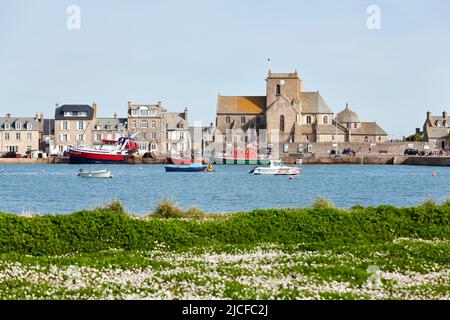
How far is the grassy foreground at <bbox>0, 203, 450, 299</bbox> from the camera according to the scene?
1558 centimetres

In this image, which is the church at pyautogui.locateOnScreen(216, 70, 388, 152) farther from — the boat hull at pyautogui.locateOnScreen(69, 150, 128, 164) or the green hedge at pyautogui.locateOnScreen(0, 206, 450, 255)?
the green hedge at pyautogui.locateOnScreen(0, 206, 450, 255)

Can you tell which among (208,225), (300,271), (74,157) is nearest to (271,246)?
(208,225)

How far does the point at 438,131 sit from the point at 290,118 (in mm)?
35248

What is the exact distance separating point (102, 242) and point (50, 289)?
690cm

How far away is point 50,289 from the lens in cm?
1540

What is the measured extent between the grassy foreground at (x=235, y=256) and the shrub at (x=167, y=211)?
532 centimetres

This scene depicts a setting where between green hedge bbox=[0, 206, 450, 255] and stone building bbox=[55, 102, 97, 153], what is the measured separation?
12594 cm

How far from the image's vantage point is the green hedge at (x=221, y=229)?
2200cm

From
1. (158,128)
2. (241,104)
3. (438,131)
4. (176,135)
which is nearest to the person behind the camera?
(158,128)

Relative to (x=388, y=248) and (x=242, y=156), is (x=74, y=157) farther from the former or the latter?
(x=388, y=248)

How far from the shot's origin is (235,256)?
20484 millimetres

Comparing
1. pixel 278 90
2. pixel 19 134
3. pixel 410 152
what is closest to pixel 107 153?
pixel 19 134

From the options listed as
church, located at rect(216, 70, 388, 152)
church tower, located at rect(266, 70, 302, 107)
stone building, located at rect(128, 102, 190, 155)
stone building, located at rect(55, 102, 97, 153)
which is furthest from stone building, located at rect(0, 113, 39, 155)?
church tower, located at rect(266, 70, 302, 107)

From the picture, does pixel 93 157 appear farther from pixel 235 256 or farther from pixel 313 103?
pixel 235 256
